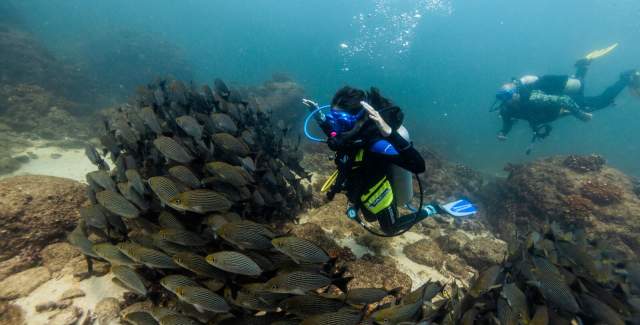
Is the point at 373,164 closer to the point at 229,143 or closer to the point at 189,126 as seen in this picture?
the point at 229,143

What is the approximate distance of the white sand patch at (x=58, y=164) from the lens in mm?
9695

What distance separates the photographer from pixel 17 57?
63.4 ft

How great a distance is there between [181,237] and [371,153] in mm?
2735

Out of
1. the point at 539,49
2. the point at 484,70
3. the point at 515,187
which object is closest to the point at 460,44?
the point at 484,70

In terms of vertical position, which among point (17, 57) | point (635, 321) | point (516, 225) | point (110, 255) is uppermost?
point (17, 57)

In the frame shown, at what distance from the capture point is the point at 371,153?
4.53m

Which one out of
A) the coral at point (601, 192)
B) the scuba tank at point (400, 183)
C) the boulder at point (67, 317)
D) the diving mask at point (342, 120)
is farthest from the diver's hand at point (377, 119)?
the coral at point (601, 192)

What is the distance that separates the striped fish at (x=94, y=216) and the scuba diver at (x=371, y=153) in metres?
2.85

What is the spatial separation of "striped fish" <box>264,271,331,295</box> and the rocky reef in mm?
7404

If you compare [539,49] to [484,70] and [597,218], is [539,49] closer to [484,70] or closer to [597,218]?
[484,70]

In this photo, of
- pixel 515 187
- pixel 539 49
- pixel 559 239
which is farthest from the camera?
pixel 539 49

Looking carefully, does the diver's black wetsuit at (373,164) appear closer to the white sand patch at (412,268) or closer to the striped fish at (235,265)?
the white sand patch at (412,268)

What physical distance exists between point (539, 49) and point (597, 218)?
645 ft

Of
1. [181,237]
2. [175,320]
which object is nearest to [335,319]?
[175,320]
